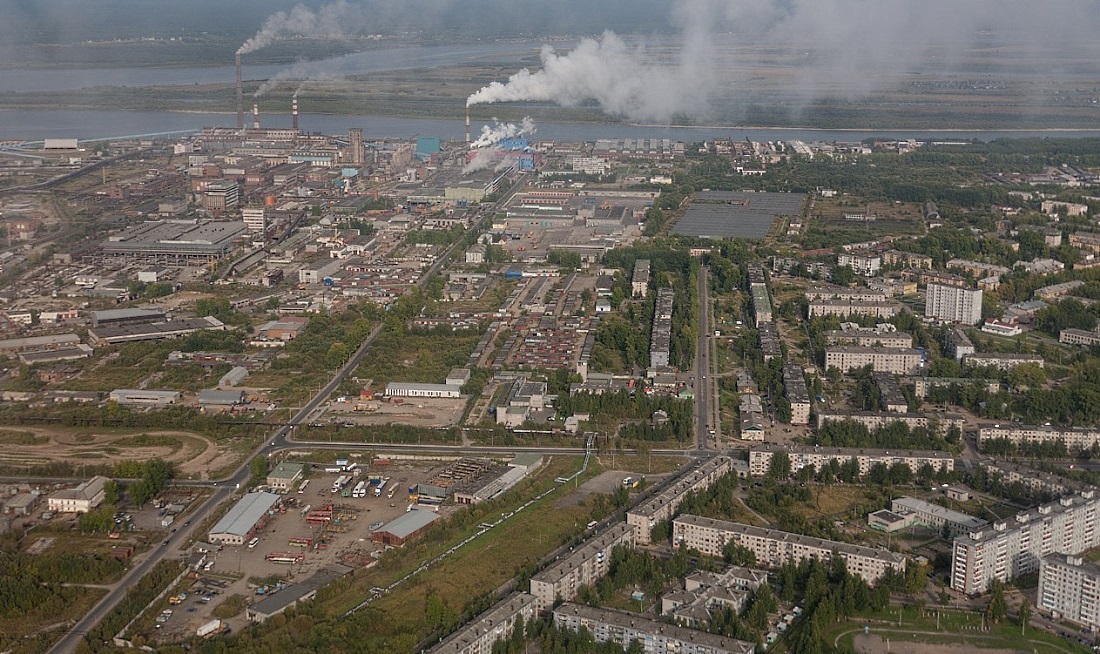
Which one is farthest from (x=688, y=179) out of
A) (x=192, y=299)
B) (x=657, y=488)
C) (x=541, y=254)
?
(x=657, y=488)

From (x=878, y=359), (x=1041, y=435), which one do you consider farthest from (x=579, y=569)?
(x=878, y=359)

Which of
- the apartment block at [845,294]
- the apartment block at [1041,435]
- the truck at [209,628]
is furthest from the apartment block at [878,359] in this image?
the truck at [209,628]

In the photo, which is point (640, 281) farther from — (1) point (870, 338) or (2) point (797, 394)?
(2) point (797, 394)

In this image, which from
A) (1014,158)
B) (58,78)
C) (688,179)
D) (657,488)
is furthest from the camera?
(58,78)

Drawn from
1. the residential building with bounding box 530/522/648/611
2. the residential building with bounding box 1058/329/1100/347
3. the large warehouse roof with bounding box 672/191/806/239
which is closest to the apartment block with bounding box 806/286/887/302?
the residential building with bounding box 1058/329/1100/347

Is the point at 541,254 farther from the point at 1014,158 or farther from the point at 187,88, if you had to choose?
the point at 187,88

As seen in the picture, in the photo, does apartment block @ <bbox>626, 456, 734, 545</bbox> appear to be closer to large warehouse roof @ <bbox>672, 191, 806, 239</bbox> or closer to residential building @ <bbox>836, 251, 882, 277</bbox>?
residential building @ <bbox>836, 251, 882, 277</bbox>
